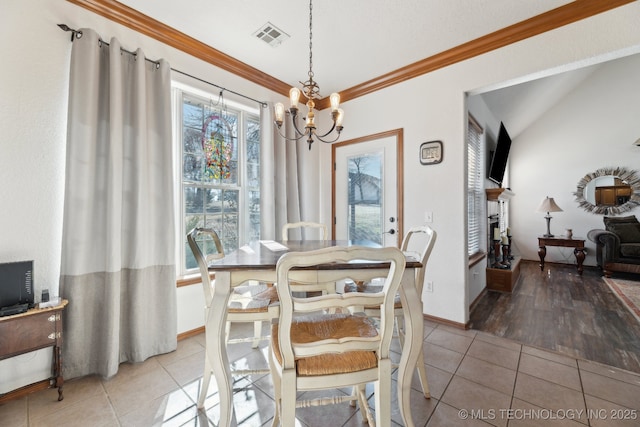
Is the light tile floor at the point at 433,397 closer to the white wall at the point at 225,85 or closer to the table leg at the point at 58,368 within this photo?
the table leg at the point at 58,368

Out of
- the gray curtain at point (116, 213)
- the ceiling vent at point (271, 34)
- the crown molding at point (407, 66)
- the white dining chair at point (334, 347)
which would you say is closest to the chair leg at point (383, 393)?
the white dining chair at point (334, 347)

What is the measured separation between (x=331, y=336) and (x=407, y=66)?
2.86m

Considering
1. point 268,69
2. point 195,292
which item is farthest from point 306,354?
point 268,69

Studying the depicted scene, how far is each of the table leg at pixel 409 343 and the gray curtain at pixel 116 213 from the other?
1.85 metres

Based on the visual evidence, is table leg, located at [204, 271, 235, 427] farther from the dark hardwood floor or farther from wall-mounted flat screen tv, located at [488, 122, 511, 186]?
wall-mounted flat screen tv, located at [488, 122, 511, 186]

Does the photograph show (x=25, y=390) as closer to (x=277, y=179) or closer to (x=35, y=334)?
(x=35, y=334)

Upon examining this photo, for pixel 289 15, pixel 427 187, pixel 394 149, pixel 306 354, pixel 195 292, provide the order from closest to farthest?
1. pixel 306 354
2. pixel 289 15
3. pixel 195 292
4. pixel 427 187
5. pixel 394 149

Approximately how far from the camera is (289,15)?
2.10 meters

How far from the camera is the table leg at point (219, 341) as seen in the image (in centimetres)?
127

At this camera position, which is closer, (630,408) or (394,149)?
(630,408)

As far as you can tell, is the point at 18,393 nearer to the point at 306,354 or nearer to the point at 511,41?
the point at 306,354

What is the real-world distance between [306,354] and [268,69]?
116 inches

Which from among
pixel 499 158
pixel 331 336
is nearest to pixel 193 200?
pixel 331 336

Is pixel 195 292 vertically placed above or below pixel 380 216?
below
